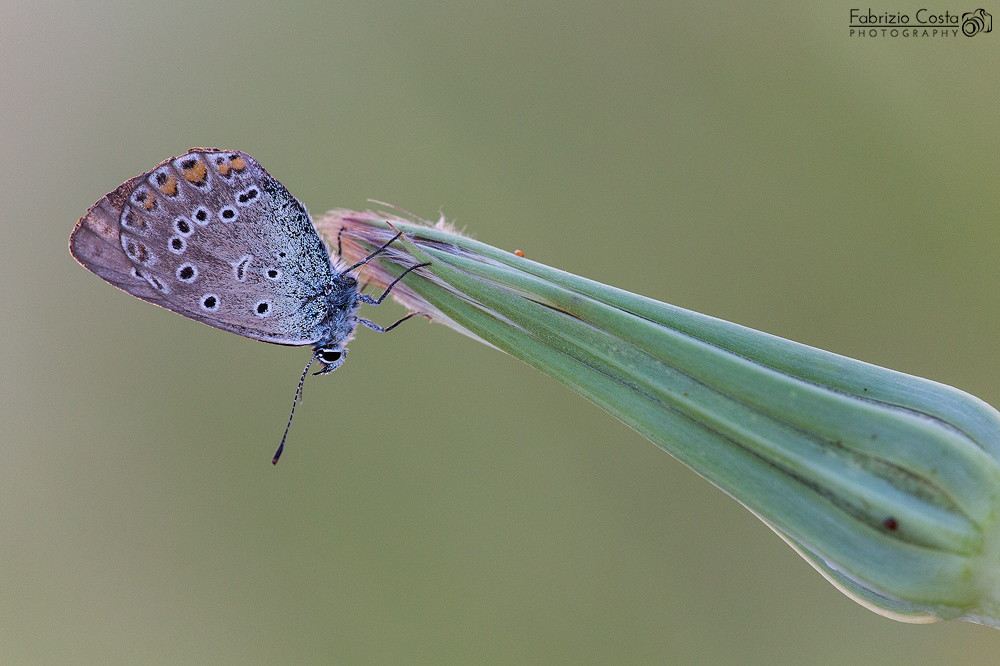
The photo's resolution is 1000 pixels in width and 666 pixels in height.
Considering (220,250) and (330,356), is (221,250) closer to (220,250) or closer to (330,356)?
(220,250)

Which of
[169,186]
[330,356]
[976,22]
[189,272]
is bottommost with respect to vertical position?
[330,356]

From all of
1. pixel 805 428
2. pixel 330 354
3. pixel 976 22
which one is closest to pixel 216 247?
pixel 330 354

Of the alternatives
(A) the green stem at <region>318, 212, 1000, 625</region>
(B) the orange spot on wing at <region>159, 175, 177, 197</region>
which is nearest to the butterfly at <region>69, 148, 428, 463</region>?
(B) the orange spot on wing at <region>159, 175, 177, 197</region>

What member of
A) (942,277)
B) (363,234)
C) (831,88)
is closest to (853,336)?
(942,277)

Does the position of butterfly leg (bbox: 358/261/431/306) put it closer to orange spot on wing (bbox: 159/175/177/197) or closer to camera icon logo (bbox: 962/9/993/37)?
orange spot on wing (bbox: 159/175/177/197)

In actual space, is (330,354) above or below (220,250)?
below

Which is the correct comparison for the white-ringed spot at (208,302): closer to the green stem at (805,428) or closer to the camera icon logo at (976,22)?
the green stem at (805,428)

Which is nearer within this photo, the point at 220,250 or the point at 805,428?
the point at 805,428

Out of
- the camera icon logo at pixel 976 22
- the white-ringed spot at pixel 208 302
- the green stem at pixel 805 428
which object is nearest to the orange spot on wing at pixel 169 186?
the white-ringed spot at pixel 208 302
